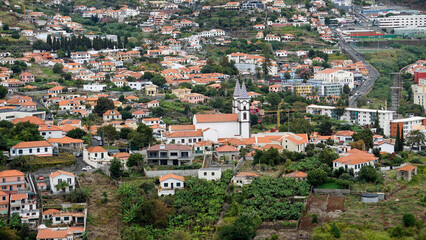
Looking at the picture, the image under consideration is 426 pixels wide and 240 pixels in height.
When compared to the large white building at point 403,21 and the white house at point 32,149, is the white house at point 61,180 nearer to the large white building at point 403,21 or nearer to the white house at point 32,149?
the white house at point 32,149

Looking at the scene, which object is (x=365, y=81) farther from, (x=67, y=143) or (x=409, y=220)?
(x=409, y=220)

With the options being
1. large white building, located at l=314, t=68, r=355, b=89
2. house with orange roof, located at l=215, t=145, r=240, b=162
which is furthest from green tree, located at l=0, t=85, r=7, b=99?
large white building, located at l=314, t=68, r=355, b=89

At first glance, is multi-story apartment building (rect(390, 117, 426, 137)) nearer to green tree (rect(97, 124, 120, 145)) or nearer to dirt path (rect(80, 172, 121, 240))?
green tree (rect(97, 124, 120, 145))

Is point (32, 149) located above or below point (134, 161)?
above

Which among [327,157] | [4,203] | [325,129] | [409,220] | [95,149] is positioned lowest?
[325,129]

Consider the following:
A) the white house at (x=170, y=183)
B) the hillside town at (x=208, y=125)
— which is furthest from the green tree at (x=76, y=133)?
the white house at (x=170, y=183)

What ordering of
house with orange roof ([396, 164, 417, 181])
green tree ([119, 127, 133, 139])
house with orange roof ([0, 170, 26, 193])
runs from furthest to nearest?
green tree ([119, 127, 133, 139]), house with orange roof ([396, 164, 417, 181]), house with orange roof ([0, 170, 26, 193])

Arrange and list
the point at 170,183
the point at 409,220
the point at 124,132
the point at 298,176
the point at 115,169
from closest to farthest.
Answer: the point at 409,220
the point at 170,183
the point at 115,169
the point at 298,176
the point at 124,132

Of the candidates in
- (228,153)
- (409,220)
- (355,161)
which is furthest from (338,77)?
(409,220)
